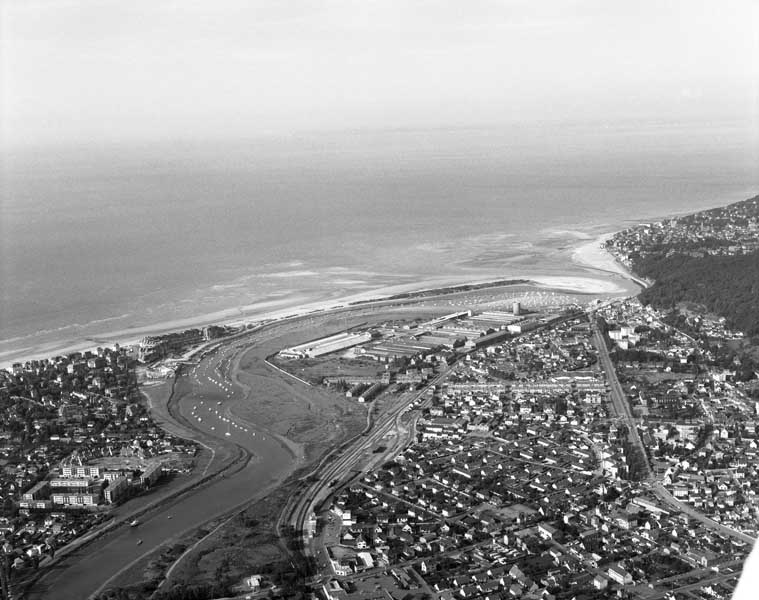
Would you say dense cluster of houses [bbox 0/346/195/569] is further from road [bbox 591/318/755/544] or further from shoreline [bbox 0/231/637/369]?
road [bbox 591/318/755/544]

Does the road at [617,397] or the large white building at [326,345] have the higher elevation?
the large white building at [326,345]

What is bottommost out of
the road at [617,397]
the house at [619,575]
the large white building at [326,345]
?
the road at [617,397]

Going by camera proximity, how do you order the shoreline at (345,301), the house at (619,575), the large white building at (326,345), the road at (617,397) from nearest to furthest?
the house at (619,575), the road at (617,397), the large white building at (326,345), the shoreline at (345,301)

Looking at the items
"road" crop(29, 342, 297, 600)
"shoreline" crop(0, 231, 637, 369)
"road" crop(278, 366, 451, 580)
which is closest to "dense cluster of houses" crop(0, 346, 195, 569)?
"road" crop(29, 342, 297, 600)

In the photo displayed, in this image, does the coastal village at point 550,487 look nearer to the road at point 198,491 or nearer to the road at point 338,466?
the road at point 338,466

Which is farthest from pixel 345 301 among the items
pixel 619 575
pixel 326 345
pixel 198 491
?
pixel 619 575

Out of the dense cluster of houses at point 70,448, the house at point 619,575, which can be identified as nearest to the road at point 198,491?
the dense cluster of houses at point 70,448

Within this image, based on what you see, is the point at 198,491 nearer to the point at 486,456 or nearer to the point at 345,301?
the point at 486,456
